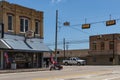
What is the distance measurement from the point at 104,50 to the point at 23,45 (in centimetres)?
4256

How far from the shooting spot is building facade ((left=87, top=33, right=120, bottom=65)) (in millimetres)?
84188

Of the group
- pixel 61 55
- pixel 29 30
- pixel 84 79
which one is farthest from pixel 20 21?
pixel 61 55

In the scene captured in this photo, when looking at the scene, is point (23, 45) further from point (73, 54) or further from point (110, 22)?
point (73, 54)

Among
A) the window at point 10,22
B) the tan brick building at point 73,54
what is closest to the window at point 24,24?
the window at point 10,22

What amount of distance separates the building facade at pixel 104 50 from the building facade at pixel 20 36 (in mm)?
35374

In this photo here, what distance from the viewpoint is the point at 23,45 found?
47375 mm

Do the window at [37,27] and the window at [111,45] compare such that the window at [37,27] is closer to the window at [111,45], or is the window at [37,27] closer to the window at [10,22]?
the window at [10,22]

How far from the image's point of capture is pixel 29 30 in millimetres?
49031

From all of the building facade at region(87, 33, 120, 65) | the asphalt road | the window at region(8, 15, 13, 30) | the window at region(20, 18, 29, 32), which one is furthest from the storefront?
the building facade at region(87, 33, 120, 65)

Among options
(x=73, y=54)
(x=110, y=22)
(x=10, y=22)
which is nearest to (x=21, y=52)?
(x=10, y=22)

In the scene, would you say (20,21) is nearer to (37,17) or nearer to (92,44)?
(37,17)

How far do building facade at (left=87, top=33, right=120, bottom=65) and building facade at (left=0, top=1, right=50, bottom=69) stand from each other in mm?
35374

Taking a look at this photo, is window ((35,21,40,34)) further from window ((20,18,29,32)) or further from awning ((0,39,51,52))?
window ((20,18,29,32))

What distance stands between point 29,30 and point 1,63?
23.4 feet
